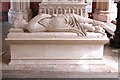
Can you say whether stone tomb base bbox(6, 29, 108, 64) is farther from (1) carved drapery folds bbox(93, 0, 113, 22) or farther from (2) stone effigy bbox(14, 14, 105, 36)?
(1) carved drapery folds bbox(93, 0, 113, 22)

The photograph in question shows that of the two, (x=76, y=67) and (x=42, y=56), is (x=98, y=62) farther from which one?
(x=42, y=56)

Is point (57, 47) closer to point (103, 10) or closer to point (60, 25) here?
point (60, 25)

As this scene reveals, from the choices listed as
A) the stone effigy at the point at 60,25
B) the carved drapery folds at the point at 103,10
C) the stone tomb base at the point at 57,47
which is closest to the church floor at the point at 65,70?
the stone tomb base at the point at 57,47

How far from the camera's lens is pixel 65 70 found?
418 cm

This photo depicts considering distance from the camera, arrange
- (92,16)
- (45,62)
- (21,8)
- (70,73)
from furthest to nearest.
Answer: (92,16) → (21,8) → (45,62) → (70,73)

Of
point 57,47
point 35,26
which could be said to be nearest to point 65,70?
point 57,47

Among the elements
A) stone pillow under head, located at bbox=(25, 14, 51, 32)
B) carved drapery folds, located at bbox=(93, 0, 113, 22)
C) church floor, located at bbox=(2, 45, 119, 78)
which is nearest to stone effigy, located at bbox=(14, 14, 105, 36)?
stone pillow under head, located at bbox=(25, 14, 51, 32)

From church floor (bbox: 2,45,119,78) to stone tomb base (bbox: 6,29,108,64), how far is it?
0.13 metres

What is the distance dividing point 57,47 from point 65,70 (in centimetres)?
46

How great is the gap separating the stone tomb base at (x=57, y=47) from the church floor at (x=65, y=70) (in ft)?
0.44

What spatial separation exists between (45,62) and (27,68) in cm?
34

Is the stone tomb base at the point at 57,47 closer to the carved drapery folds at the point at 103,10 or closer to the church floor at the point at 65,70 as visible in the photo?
the church floor at the point at 65,70

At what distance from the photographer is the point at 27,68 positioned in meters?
4.23

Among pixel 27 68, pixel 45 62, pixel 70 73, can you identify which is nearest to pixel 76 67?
pixel 70 73
